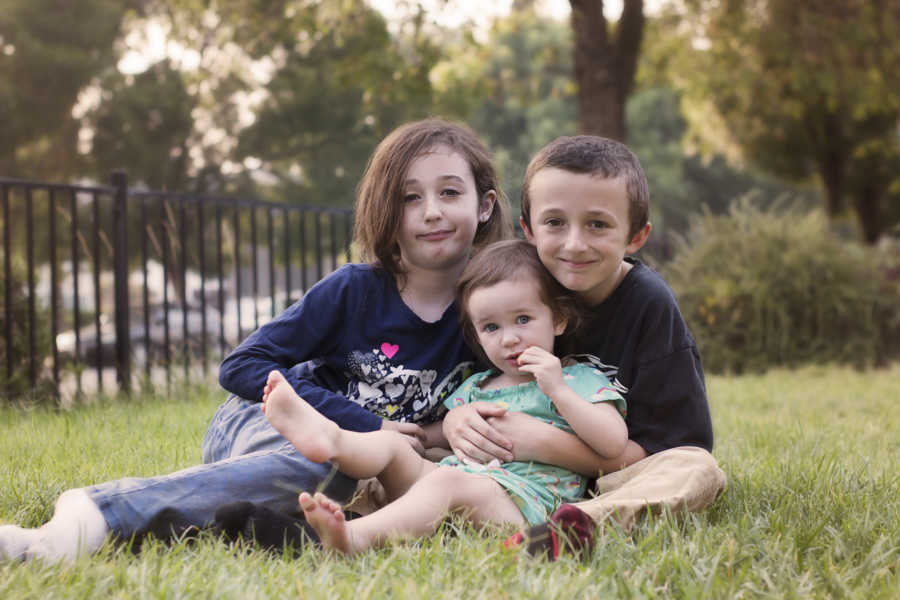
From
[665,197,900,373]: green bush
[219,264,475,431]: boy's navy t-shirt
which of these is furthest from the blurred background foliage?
[219,264,475,431]: boy's navy t-shirt

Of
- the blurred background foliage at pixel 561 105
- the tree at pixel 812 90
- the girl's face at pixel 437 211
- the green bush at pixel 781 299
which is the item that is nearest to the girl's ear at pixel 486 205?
the girl's face at pixel 437 211

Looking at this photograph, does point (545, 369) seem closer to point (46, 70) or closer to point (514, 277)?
point (514, 277)

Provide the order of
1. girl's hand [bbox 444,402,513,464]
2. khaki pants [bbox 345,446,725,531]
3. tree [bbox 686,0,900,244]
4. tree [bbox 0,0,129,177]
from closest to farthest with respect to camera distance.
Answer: khaki pants [bbox 345,446,725,531], girl's hand [bbox 444,402,513,464], tree [bbox 686,0,900,244], tree [bbox 0,0,129,177]

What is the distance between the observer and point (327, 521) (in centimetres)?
186

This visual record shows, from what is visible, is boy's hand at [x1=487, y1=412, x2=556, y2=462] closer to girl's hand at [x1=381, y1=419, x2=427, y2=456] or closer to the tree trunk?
girl's hand at [x1=381, y1=419, x2=427, y2=456]

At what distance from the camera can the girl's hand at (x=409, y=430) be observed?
2492mm

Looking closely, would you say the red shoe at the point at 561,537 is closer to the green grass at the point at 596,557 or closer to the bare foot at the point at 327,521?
the green grass at the point at 596,557

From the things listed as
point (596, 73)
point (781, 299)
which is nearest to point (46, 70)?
point (596, 73)

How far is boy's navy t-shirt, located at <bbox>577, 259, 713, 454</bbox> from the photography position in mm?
2434

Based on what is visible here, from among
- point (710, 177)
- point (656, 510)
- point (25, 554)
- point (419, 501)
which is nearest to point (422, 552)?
point (419, 501)

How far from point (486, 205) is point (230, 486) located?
1.35m

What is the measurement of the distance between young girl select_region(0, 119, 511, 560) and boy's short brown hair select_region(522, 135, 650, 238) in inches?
13.2

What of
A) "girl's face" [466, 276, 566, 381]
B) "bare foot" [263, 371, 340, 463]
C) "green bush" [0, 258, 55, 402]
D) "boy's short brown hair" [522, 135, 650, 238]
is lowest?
"green bush" [0, 258, 55, 402]

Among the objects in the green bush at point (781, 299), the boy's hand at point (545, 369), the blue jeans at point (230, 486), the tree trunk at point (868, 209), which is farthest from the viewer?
the tree trunk at point (868, 209)
